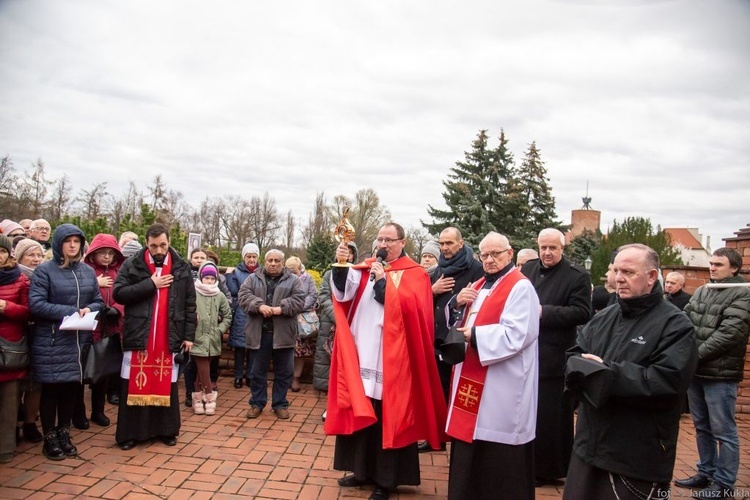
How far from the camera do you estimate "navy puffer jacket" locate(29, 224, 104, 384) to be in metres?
4.33

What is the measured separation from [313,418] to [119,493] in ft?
8.04

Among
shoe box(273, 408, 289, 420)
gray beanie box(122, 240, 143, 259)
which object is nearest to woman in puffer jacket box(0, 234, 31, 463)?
gray beanie box(122, 240, 143, 259)

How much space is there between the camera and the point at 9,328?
14.1 ft

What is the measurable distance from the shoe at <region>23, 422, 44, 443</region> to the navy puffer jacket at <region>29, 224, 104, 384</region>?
2.44 ft

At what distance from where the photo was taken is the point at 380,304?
4.14 meters

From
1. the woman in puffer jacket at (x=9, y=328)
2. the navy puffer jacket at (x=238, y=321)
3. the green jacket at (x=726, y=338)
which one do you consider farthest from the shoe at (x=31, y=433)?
the green jacket at (x=726, y=338)

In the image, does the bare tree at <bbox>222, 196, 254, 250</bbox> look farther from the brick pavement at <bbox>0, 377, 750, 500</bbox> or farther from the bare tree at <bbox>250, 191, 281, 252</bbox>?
the brick pavement at <bbox>0, 377, 750, 500</bbox>

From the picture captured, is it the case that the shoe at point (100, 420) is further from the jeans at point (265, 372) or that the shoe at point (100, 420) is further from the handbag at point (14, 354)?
the jeans at point (265, 372)

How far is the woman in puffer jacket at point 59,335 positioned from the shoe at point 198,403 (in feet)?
4.85

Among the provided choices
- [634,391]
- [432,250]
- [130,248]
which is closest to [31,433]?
[130,248]

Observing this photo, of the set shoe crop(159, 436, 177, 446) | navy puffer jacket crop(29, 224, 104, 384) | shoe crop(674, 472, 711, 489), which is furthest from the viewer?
shoe crop(159, 436, 177, 446)

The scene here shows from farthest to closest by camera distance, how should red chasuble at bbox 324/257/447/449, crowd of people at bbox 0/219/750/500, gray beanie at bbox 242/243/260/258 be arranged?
1. gray beanie at bbox 242/243/260/258
2. red chasuble at bbox 324/257/447/449
3. crowd of people at bbox 0/219/750/500

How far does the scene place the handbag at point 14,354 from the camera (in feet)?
13.7

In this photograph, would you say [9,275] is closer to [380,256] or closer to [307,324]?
[380,256]
